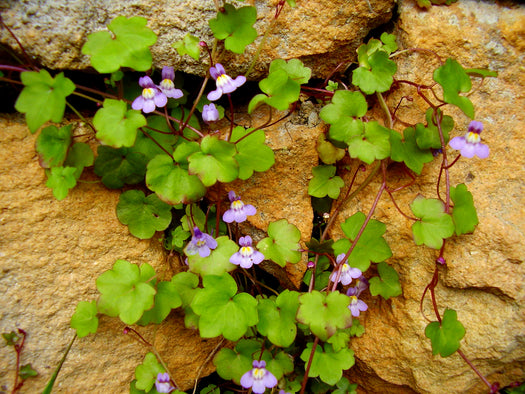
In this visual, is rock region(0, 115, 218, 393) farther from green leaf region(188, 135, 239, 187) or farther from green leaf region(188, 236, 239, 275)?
green leaf region(188, 135, 239, 187)

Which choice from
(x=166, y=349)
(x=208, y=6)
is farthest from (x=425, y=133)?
(x=166, y=349)

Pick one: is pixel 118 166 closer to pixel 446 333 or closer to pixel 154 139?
pixel 154 139

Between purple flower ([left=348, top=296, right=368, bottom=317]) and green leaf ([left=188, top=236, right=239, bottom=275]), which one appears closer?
green leaf ([left=188, top=236, right=239, bottom=275])

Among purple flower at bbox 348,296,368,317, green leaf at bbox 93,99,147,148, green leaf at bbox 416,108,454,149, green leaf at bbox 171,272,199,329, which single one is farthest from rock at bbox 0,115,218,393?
green leaf at bbox 416,108,454,149

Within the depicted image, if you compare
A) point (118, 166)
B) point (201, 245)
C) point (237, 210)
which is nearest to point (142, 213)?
point (118, 166)

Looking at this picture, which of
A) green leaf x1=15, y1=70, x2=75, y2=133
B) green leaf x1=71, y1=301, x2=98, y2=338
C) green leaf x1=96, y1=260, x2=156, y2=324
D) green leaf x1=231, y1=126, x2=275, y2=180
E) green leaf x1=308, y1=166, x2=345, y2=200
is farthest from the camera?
green leaf x1=308, y1=166, x2=345, y2=200
